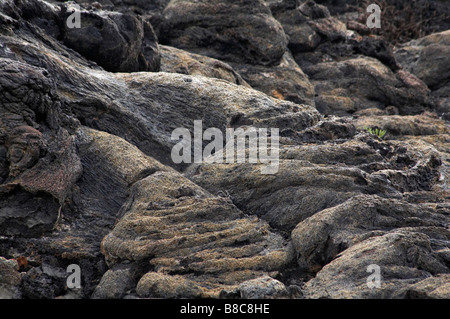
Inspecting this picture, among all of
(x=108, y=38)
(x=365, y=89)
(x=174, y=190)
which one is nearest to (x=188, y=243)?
(x=174, y=190)

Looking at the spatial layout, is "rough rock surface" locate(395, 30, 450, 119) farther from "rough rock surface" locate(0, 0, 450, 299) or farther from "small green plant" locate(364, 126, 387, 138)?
"rough rock surface" locate(0, 0, 450, 299)

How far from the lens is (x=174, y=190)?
13539 millimetres

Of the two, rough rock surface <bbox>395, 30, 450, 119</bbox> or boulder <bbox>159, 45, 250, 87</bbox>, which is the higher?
rough rock surface <bbox>395, 30, 450, 119</bbox>

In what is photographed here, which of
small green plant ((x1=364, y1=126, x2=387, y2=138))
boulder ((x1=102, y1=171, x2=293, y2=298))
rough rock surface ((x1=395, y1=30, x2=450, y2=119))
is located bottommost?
boulder ((x1=102, y1=171, x2=293, y2=298))

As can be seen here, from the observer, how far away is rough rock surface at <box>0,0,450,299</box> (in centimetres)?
1112

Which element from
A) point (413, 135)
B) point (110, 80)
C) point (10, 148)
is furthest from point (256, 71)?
point (10, 148)

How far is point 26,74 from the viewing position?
13.3 m

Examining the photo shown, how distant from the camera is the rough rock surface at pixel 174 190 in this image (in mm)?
11125

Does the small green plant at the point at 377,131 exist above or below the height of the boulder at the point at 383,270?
above

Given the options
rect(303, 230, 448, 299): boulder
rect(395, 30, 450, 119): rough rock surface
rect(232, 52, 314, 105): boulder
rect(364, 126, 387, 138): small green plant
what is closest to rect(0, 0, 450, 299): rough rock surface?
rect(303, 230, 448, 299): boulder

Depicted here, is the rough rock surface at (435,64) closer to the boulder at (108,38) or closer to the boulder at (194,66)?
the boulder at (194,66)

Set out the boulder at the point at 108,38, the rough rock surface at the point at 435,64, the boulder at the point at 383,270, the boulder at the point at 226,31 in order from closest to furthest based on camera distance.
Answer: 1. the boulder at the point at 383,270
2. the boulder at the point at 108,38
3. the boulder at the point at 226,31
4. the rough rock surface at the point at 435,64

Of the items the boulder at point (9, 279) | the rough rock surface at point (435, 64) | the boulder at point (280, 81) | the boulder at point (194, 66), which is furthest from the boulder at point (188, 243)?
the rough rock surface at point (435, 64)
